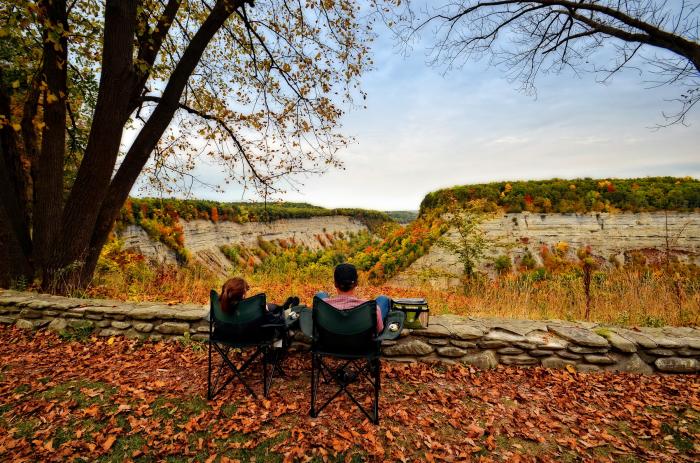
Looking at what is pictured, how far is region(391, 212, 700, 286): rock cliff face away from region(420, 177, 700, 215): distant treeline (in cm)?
46

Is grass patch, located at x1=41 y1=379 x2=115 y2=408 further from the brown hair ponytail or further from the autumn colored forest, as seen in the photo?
the autumn colored forest

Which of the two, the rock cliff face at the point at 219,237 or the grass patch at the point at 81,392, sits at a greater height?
the rock cliff face at the point at 219,237

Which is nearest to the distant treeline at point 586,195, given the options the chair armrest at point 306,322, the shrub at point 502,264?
the shrub at point 502,264

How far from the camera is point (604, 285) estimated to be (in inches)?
306

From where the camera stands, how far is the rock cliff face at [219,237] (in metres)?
11.3

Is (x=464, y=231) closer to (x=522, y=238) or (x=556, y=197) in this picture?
(x=522, y=238)

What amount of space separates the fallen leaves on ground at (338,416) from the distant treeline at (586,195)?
13.1 meters

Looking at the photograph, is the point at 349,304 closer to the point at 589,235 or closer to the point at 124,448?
the point at 124,448

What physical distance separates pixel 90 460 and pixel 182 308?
8.52ft

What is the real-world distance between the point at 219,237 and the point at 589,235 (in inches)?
688

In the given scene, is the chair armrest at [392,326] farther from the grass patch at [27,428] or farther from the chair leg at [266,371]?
the grass patch at [27,428]

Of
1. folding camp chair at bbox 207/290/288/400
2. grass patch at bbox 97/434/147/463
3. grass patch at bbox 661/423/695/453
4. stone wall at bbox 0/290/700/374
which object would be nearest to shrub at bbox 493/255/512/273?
stone wall at bbox 0/290/700/374

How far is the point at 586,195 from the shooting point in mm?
17328

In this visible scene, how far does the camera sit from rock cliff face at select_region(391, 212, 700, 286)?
14844 mm
